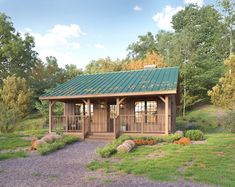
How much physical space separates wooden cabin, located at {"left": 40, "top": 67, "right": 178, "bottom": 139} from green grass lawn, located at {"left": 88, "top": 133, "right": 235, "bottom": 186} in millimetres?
3538

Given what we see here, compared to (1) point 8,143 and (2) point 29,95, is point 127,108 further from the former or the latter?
(2) point 29,95

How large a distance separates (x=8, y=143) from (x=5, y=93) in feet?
57.7

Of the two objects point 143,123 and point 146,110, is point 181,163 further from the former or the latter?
point 146,110

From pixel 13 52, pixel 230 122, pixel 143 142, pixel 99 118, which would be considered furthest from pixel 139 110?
pixel 13 52

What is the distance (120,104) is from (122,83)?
4.90 feet

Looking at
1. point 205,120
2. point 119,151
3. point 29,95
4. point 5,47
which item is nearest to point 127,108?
point 119,151

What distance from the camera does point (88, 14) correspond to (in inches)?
775

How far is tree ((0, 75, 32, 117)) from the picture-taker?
27422 millimetres

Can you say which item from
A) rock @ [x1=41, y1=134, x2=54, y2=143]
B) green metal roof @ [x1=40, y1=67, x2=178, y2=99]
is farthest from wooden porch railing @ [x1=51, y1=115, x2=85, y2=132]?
rock @ [x1=41, y1=134, x2=54, y2=143]

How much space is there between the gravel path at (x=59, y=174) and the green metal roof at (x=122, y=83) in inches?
220

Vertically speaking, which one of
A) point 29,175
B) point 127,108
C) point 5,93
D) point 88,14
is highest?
point 88,14

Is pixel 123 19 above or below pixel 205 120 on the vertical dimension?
above

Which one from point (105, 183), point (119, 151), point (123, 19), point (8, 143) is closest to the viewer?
point (105, 183)

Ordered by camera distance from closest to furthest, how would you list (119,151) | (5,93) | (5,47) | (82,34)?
(119,151), (82,34), (5,93), (5,47)
